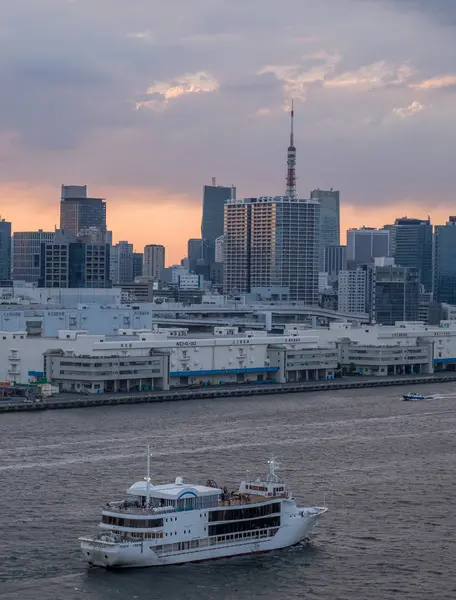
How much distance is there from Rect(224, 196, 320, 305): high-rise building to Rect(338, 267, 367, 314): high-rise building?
3863mm

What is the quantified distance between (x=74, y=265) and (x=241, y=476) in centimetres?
10182

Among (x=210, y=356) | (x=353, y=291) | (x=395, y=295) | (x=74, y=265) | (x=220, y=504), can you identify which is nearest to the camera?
(x=220, y=504)

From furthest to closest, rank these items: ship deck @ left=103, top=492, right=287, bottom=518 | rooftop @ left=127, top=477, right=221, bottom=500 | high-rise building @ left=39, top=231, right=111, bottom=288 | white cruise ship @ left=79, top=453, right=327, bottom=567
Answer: high-rise building @ left=39, top=231, right=111, bottom=288 → rooftop @ left=127, top=477, right=221, bottom=500 → ship deck @ left=103, top=492, right=287, bottom=518 → white cruise ship @ left=79, top=453, right=327, bottom=567

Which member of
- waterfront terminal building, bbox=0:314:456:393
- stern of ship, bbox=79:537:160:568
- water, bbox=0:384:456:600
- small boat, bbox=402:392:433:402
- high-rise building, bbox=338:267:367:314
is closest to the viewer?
water, bbox=0:384:456:600

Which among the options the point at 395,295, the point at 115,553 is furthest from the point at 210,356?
the point at 395,295

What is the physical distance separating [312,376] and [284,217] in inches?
3312

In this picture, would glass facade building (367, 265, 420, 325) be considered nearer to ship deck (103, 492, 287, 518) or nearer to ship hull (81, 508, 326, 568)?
ship hull (81, 508, 326, 568)

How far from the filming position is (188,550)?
25.0m

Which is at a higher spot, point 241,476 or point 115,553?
point 241,476

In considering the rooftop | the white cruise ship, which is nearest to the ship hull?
the white cruise ship

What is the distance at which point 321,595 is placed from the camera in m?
23.4

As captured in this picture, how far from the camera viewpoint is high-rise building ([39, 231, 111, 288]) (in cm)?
13212

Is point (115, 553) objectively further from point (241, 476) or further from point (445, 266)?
point (445, 266)

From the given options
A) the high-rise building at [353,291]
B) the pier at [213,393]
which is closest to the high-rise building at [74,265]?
the high-rise building at [353,291]
